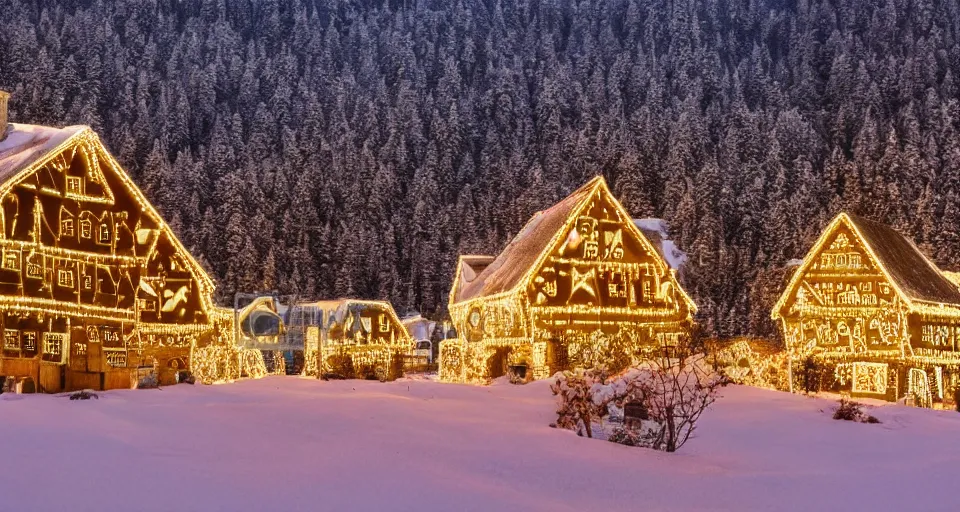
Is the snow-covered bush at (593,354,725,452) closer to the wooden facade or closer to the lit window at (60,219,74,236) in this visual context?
the wooden facade

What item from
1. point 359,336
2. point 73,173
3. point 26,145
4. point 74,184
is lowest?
point 359,336

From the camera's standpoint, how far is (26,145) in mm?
36344

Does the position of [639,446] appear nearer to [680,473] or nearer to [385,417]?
[680,473]

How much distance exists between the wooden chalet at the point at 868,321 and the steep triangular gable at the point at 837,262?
0.05m

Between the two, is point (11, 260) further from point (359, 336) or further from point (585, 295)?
point (359, 336)

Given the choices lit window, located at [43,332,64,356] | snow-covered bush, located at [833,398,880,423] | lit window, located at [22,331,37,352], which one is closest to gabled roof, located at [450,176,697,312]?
snow-covered bush, located at [833,398,880,423]

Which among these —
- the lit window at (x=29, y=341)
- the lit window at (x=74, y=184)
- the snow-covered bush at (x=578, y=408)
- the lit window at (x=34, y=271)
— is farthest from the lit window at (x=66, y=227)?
the snow-covered bush at (x=578, y=408)

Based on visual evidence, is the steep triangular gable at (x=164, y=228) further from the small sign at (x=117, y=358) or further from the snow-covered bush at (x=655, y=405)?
the snow-covered bush at (x=655, y=405)

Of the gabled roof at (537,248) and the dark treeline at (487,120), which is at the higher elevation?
the dark treeline at (487,120)

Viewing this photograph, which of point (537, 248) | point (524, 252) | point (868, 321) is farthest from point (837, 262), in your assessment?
point (524, 252)

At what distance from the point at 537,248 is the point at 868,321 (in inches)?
648

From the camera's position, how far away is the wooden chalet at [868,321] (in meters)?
46.3

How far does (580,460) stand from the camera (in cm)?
1928

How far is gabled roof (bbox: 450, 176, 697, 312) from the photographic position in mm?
45844
